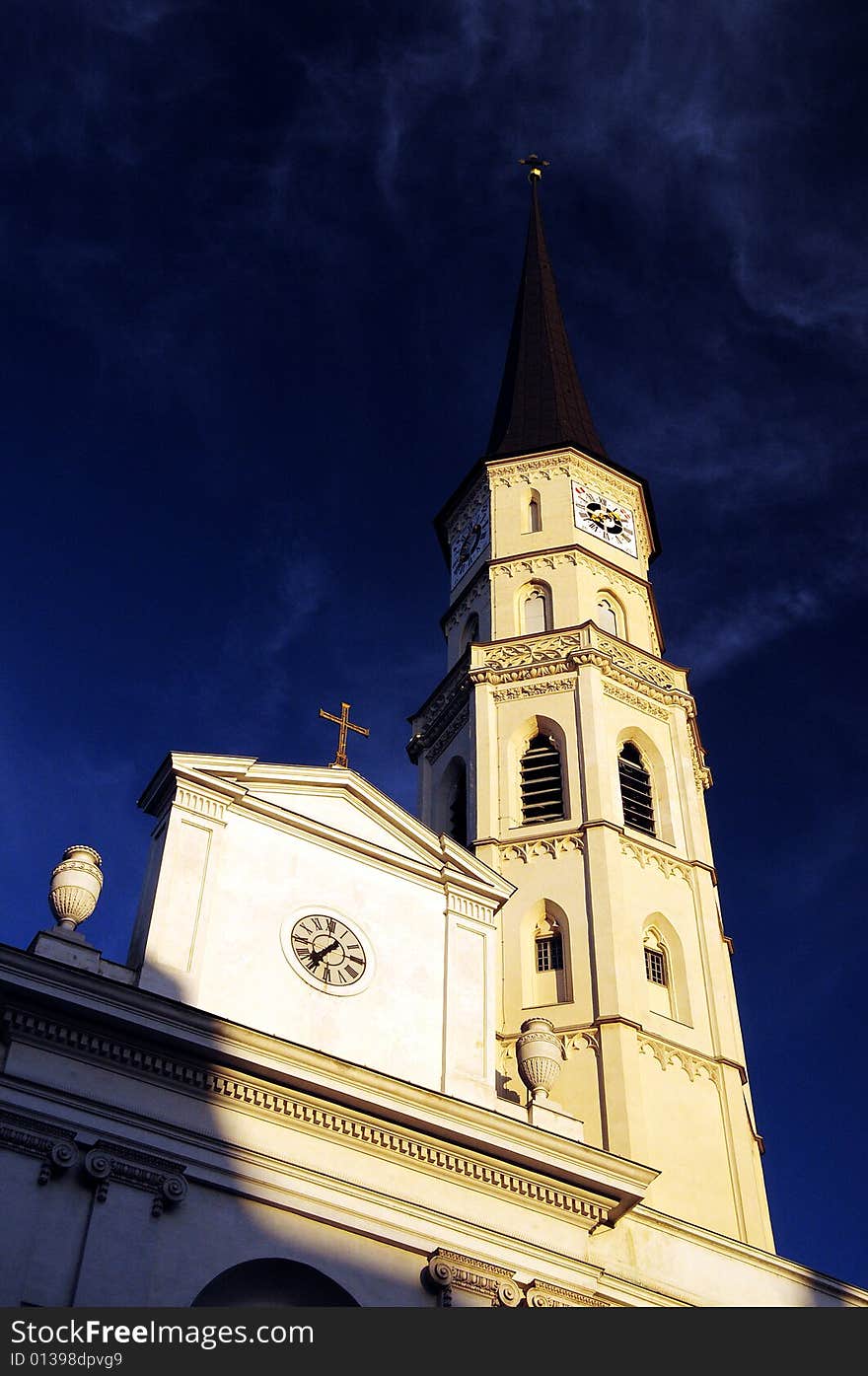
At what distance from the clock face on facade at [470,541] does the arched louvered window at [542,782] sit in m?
6.98

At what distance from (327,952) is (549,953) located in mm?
6642

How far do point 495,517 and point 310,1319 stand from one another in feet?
75.2

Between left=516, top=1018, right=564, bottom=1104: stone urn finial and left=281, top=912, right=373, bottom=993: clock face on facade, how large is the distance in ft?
8.05

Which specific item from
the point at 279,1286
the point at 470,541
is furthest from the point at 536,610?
the point at 279,1286

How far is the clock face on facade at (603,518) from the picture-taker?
3488 centimetres

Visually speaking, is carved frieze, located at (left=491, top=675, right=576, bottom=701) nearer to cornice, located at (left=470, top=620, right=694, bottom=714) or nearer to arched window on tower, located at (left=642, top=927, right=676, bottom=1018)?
cornice, located at (left=470, top=620, right=694, bottom=714)

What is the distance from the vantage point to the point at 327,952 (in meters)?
20.5

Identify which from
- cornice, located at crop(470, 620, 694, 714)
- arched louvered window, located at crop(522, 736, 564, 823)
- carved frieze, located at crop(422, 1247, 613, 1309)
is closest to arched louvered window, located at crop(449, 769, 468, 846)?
arched louvered window, located at crop(522, 736, 564, 823)

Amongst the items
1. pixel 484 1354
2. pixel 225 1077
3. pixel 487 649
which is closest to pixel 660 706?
pixel 487 649

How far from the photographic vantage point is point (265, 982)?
19.6 m

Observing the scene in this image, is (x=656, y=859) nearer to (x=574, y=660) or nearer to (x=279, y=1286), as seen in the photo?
(x=574, y=660)

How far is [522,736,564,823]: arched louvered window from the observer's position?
28.2 m

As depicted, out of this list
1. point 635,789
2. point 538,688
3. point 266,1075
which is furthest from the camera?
point 538,688

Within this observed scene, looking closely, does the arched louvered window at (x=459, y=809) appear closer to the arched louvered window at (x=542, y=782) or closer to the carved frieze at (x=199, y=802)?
the arched louvered window at (x=542, y=782)
